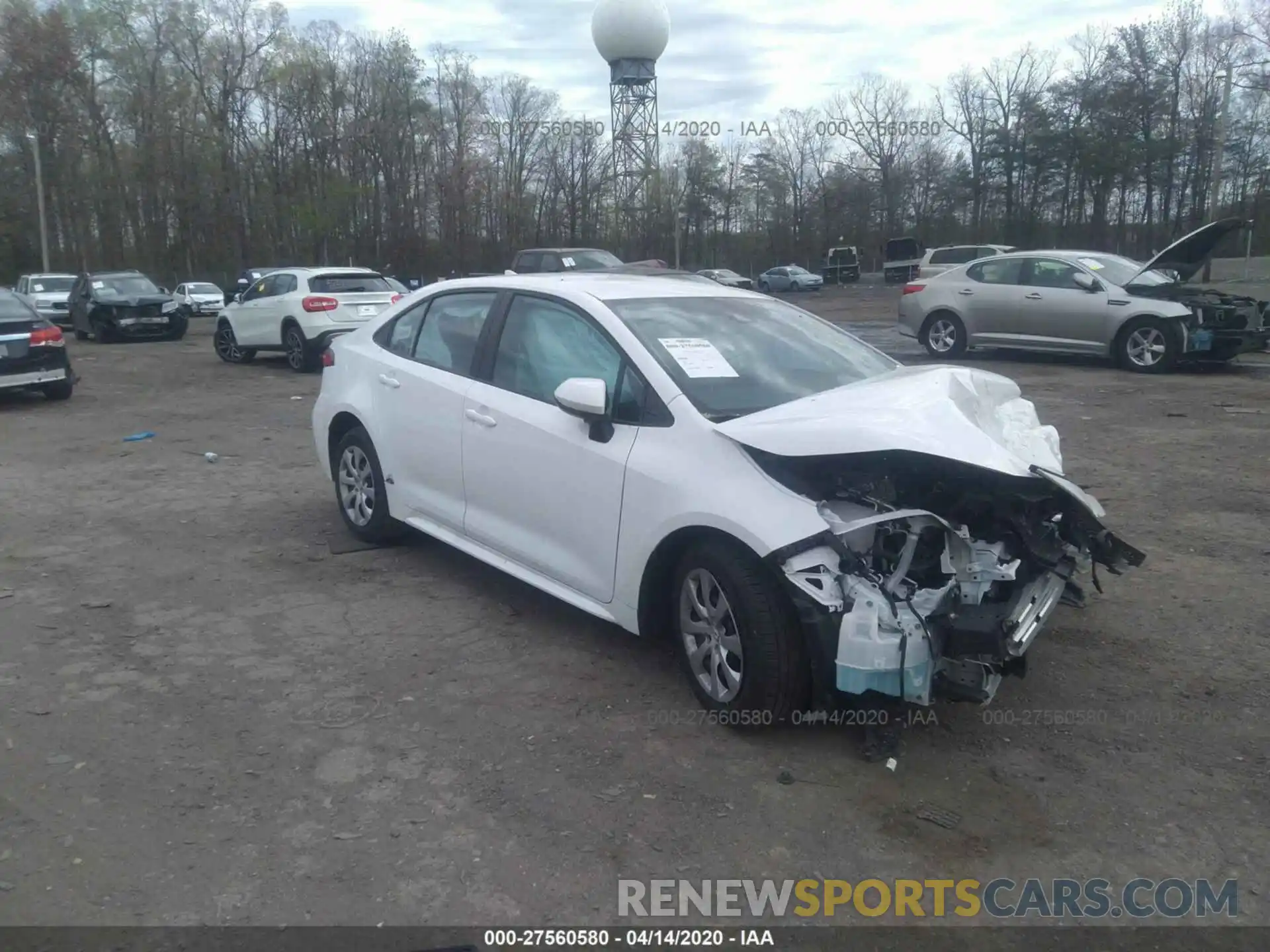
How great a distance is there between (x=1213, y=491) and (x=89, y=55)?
53514mm

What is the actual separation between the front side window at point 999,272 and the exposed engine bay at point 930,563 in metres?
12.0

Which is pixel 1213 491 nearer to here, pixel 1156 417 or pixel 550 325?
pixel 1156 417

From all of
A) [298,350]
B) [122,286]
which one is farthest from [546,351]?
[122,286]

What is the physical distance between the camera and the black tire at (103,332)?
22.7m

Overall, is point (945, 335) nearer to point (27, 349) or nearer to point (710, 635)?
point (27, 349)

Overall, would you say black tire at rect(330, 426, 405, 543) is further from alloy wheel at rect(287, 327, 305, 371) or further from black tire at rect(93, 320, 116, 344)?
black tire at rect(93, 320, 116, 344)

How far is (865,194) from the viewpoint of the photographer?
60531 mm

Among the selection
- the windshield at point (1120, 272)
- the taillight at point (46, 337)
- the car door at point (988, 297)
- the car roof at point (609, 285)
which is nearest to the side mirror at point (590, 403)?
the car roof at point (609, 285)

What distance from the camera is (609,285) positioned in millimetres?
5215

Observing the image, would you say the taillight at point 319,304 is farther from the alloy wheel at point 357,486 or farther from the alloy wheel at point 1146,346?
the alloy wheel at point 1146,346

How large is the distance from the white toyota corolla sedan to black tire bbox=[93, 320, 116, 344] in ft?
65.9

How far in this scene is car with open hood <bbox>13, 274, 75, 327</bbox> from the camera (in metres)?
28.7

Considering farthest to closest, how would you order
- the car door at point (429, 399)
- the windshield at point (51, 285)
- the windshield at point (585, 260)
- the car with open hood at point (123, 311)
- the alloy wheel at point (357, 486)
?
the windshield at point (51, 285) < the car with open hood at point (123, 311) < the windshield at point (585, 260) < the alloy wheel at point (357, 486) < the car door at point (429, 399)

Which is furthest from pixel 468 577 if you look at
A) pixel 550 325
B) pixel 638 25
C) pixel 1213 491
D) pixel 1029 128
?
pixel 1029 128
